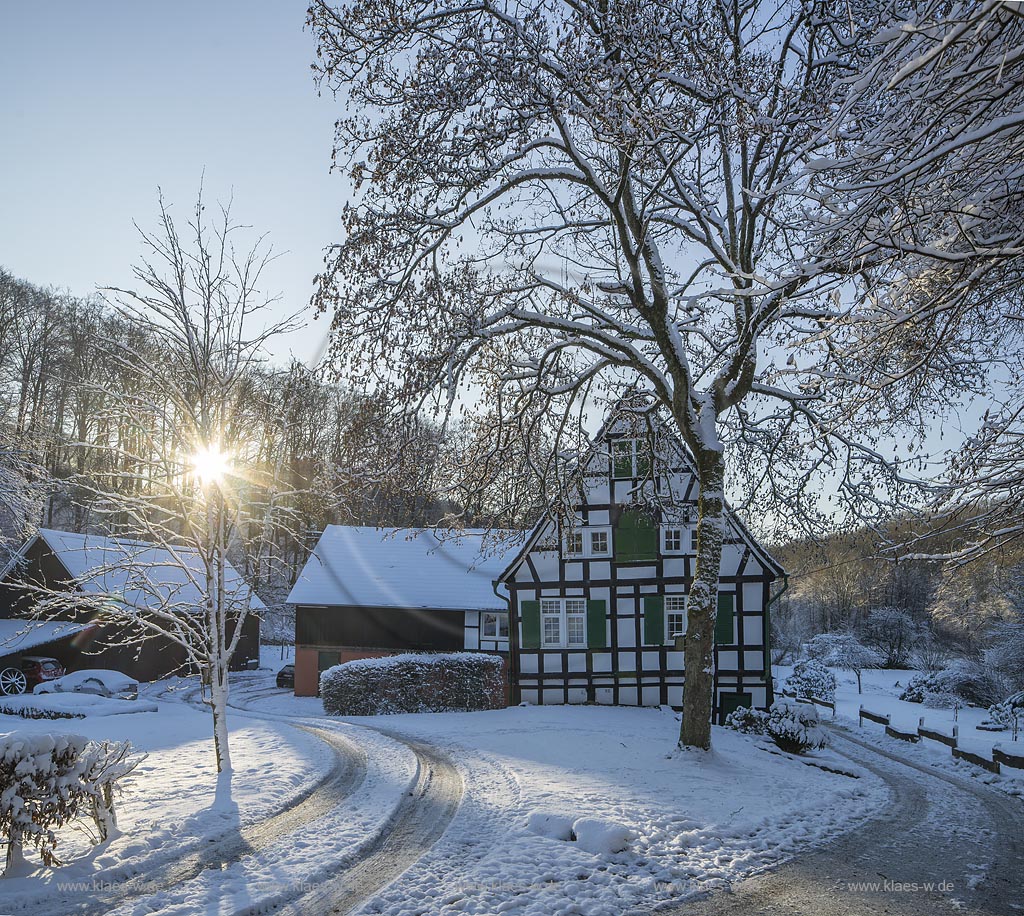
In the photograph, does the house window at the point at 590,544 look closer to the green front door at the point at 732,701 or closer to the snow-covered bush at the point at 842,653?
the green front door at the point at 732,701

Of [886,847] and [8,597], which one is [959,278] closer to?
[886,847]

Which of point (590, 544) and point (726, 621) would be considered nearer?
point (726, 621)

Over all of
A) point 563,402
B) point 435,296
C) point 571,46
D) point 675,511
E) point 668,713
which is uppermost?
point 571,46

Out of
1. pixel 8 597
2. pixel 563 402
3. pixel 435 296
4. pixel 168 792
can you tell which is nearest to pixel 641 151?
pixel 435 296

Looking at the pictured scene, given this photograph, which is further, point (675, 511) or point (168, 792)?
point (675, 511)

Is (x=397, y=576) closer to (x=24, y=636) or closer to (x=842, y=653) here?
(x=24, y=636)

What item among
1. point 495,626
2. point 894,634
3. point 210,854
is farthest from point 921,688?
point 210,854

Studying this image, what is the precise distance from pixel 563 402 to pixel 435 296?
3431 millimetres

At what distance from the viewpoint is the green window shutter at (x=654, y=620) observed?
20.9 m

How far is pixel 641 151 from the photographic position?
9594mm

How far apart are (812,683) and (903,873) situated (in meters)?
23.5

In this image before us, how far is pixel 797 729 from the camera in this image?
13906 mm

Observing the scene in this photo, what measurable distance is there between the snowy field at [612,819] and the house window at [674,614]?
21.7 ft

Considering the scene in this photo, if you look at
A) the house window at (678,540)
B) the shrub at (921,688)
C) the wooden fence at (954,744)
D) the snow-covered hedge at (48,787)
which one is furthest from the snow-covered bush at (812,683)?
the snow-covered hedge at (48,787)
